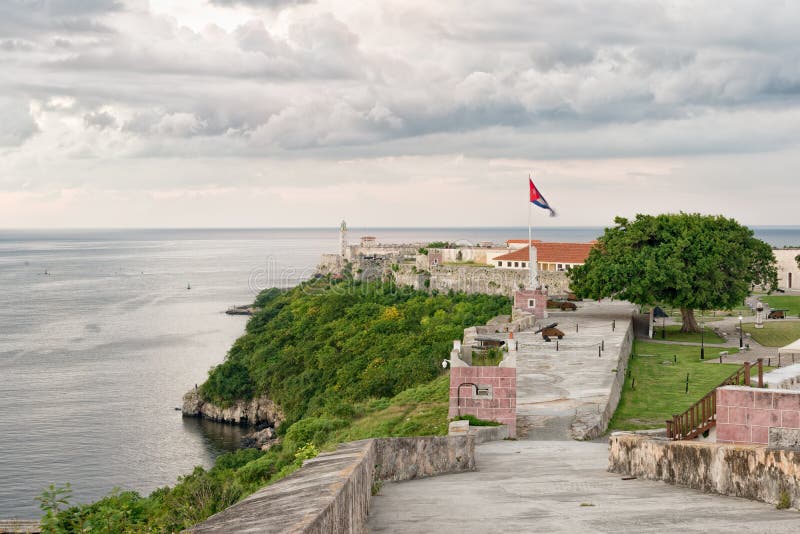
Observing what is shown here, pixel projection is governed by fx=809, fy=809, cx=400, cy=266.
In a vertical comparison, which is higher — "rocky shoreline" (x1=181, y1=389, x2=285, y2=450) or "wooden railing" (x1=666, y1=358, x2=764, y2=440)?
"wooden railing" (x1=666, y1=358, x2=764, y2=440)

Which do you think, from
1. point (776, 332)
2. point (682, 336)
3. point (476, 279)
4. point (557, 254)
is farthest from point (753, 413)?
point (557, 254)

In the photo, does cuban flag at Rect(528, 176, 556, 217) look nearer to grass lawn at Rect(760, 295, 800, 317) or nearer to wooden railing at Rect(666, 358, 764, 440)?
grass lawn at Rect(760, 295, 800, 317)

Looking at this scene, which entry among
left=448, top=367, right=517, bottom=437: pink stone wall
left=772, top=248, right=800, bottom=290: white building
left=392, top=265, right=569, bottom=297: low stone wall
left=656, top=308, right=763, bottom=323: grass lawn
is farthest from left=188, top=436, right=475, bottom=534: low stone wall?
left=772, top=248, right=800, bottom=290: white building

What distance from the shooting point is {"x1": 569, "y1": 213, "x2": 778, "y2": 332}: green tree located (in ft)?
145

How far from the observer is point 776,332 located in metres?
44.8

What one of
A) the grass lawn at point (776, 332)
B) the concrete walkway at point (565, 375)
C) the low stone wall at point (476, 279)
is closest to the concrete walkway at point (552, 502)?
the concrete walkway at point (565, 375)

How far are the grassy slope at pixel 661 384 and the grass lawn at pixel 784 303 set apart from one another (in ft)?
58.3

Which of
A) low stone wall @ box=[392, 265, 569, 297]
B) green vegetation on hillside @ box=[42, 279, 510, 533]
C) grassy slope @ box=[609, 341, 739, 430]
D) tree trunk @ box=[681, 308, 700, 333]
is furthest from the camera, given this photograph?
low stone wall @ box=[392, 265, 569, 297]

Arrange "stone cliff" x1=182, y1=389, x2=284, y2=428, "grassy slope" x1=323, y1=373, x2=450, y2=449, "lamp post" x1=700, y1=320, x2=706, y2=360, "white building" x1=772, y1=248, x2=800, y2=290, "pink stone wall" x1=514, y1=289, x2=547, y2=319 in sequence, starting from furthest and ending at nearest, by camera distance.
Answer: "white building" x1=772, y1=248, x2=800, y2=290 → "stone cliff" x1=182, y1=389, x2=284, y2=428 → "pink stone wall" x1=514, y1=289, x2=547, y2=319 → "lamp post" x1=700, y1=320, x2=706, y2=360 → "grassy slope" x1=323, y1=373, x2=450, y2=449

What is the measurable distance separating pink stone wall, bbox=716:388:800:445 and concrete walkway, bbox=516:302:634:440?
10161 mm

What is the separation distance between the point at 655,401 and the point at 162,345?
209 feet

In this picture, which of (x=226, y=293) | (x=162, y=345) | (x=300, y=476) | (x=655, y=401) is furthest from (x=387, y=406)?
(x=226, y=293)

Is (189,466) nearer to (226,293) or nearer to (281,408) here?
(281,408)

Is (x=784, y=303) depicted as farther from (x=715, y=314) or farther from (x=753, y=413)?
(x=753, y=413)
